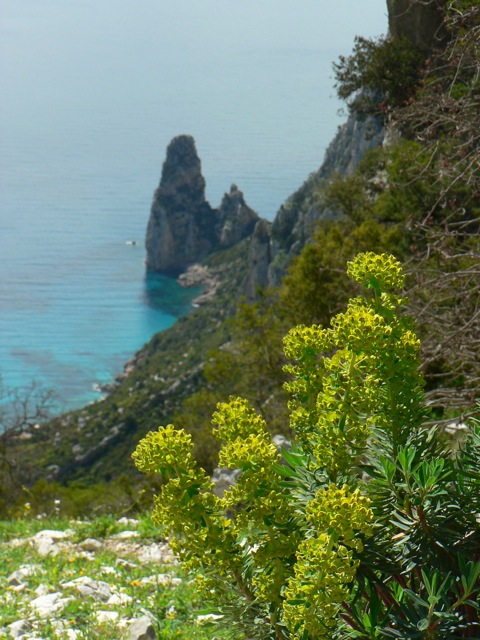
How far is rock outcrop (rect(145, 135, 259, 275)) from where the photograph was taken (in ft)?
421

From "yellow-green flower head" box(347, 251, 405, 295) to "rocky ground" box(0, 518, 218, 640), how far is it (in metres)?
1.94

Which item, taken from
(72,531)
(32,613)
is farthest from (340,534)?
(72,531)

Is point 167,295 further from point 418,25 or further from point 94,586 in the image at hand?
point 94,586

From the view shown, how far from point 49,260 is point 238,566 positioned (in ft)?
526

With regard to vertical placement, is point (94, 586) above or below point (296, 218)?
above

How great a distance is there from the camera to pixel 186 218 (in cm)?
14025

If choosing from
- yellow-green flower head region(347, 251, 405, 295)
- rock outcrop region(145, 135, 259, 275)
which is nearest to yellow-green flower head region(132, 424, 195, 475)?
yellow-green flower head region(347, 251, 405, 295)

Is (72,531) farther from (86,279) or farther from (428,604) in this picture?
(86,279)

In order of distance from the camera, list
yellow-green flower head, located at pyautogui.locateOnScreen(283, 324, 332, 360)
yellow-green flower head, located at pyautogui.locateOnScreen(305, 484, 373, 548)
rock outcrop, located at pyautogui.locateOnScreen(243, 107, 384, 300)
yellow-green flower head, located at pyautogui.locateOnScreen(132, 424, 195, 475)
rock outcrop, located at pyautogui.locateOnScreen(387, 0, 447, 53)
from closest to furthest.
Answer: yellow-green flower head, located at pyautogui.locateOnScreen(305, 484, 373, 548) < yellow-green flower head, located at pyautogui.locateOnScreen(132, 424, 195, 475) < yellow-green flower head, located at pyautogui.locateOnScreen(283, 324, 332, 360) < rock outcrop, located at pyautogui.locateOnScreen(387, 0, 447, 53) < rock outcrop, located at pyautogui.locateOnScreen(243, 107, 384, 300)

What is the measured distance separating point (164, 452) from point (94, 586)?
3.61 m

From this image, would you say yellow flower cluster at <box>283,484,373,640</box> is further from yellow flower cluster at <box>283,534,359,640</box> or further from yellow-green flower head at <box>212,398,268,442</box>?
yellow-green flower head at <box>212,398,268,442</box>

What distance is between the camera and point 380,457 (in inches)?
71.1

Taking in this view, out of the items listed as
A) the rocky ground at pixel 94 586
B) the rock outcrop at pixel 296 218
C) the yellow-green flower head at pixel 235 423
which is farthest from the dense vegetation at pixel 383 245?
the rock outcrop at pixel 296 218

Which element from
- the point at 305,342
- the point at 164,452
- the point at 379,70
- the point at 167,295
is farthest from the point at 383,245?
the point at 167,295
